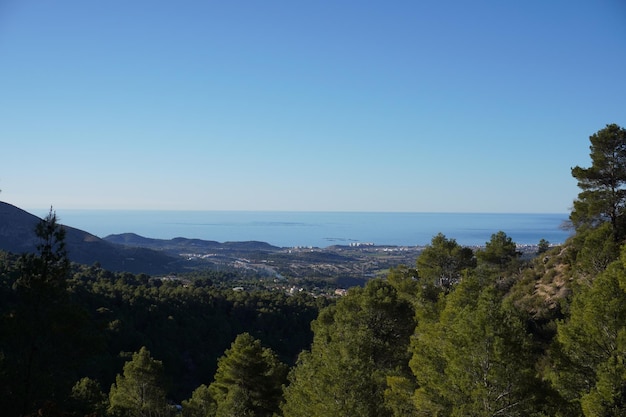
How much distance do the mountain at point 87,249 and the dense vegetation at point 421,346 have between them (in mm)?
74137

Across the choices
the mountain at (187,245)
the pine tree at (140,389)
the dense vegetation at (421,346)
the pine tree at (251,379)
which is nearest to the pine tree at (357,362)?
the dense vegetation at (421,346)

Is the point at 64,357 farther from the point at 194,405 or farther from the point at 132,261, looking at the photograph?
the point at 132,261

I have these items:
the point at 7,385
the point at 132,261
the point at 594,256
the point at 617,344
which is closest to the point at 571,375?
the point at 617,344

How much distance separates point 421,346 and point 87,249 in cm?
10962

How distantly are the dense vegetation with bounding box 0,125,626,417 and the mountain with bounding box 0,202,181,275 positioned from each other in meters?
74.1

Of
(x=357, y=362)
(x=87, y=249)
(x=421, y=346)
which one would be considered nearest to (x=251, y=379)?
(x=357, y=362)

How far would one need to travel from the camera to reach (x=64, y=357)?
8.99m

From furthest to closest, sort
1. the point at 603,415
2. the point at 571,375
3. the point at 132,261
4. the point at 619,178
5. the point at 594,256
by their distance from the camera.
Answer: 1. the point at 132,261
2. the point at 619,178
3. the point at 594,256
4. the point at 571,375
5. the point at 603,415

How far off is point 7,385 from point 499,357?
10.2 m

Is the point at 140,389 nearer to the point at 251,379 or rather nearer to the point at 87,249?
the point at 251,379

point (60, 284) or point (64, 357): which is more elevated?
point (60, 284)

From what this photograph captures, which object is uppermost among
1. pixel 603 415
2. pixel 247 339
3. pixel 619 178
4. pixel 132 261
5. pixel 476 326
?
pixel 619 178

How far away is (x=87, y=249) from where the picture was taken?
342 ft

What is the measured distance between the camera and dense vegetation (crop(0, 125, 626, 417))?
28.8ft
